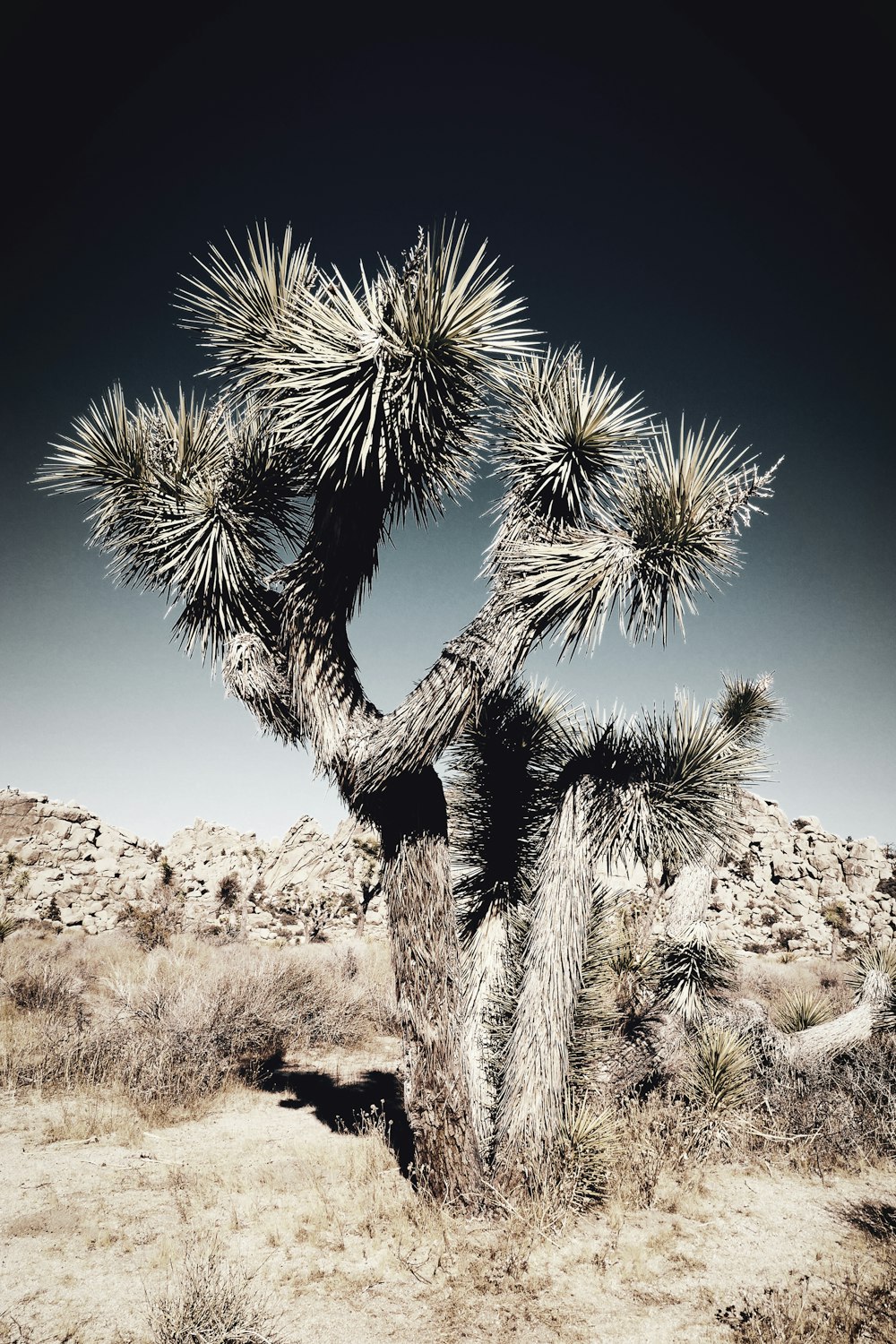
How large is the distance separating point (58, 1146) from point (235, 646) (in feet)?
14.9

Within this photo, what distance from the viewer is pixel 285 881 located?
19484mm

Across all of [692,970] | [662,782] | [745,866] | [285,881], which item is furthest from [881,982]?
[285,881]

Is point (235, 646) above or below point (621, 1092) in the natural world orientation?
above

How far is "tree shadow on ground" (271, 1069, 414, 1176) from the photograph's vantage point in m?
5.86

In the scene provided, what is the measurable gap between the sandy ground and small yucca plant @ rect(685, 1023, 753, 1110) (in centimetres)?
73

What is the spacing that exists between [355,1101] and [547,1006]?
3.80 metres

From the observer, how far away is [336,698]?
4.79m

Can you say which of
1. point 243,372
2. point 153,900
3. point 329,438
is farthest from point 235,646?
point 153,900

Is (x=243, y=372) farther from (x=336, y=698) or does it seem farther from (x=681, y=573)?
(x=681, y=573)

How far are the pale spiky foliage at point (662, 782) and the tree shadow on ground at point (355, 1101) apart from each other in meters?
3.26

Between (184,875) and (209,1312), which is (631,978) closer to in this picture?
(209,1312)

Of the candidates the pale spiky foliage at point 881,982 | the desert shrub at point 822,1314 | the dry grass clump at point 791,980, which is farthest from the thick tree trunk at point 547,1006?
the dry grass clump at point 791,980

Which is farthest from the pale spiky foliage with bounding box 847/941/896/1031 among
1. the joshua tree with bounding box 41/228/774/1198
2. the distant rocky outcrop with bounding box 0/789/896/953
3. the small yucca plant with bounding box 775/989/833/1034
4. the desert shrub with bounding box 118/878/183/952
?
the desert shrub with bounding box 118/878/183/952

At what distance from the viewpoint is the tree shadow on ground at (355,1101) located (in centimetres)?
586
